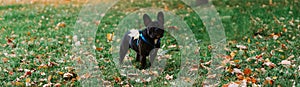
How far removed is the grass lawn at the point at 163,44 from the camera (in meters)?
5.21

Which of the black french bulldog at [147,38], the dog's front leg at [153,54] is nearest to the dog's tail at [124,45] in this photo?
the black french bulldog at [147,38]

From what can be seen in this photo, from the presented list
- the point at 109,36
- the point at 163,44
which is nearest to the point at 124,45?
the point at 163,44

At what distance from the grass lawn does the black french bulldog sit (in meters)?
0.35

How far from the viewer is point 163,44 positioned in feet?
24.7

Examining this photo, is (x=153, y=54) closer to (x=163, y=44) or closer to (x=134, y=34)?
(x=134, y=34)

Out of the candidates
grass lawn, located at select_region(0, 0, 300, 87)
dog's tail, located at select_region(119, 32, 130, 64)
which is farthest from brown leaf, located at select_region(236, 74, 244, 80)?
dog's tail, located at select_region(119, 32, 130, 64)

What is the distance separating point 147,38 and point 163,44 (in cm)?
235

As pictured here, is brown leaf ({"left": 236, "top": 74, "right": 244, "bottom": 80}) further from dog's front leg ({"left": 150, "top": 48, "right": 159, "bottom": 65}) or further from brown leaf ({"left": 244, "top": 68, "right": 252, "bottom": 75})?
dog's front leg ({"left": 150, "top": 48, "right": 159, "bottom": 65})

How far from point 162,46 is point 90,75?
214 cm

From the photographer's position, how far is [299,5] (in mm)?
11906

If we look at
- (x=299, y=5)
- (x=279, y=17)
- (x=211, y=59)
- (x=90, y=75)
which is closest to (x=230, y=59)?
(x=211, y=59)

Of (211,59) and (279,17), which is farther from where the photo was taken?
(279,17)

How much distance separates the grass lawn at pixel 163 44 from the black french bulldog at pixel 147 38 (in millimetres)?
354

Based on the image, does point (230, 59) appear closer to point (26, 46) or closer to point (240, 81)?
point (240, 81)
